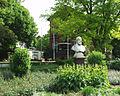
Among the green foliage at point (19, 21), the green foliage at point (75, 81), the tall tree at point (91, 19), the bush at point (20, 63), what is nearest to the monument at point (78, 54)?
the bush at point (20, 63)

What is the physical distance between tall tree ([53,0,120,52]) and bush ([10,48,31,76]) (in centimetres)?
700

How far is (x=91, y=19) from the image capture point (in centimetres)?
1341

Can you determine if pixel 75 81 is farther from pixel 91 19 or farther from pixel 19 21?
pixel 19 21

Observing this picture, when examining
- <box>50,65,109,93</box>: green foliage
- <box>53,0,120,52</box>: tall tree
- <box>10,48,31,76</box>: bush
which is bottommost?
<box>50,65,109,93</box>: green foliage

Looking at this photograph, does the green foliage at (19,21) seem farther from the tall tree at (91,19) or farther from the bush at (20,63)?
the bush at (20,63)

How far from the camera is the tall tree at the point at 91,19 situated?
44.2ft

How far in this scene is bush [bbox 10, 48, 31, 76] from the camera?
7.94 m

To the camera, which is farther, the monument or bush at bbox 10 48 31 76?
the monument

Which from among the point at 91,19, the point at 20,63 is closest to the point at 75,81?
the point at 20,63

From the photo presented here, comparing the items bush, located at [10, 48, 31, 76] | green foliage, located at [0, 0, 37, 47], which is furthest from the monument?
green foliage, located at [0, 0, 37, 47]

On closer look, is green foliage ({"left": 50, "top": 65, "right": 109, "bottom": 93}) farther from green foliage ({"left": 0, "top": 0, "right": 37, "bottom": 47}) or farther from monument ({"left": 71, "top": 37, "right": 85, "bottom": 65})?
green foliage ({"left": 0, "top": 0, "right": 37, "bottom": 47})

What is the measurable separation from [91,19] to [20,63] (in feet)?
26.5

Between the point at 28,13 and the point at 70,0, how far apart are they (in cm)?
1204

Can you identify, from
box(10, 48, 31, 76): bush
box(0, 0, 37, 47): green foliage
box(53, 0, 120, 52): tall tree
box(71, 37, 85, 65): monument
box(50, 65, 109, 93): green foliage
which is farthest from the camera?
box(0, 0, 37, 47): green foliage
